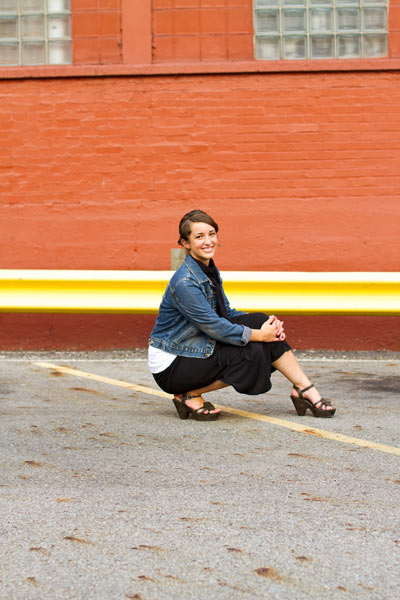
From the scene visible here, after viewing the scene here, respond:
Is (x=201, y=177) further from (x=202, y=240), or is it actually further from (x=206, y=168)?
(x=202, y=240)

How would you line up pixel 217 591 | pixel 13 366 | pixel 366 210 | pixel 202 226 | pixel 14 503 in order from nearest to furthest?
pixel 217 591 < pixel 14 503 < pixel 202 226 < pixel 13 366 < pixel 366 210

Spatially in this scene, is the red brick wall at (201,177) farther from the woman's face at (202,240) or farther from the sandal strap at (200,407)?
the woman's face at (202,240)

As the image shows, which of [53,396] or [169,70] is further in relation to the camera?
[169,70]

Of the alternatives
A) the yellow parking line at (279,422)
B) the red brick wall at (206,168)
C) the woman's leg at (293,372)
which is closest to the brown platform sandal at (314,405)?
the woman's leg at (293,372)

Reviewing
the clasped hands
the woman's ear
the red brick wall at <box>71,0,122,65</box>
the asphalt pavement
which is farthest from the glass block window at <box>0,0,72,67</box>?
the clasped hands

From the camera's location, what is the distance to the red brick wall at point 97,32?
30.1 ft

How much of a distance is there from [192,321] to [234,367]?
389mm

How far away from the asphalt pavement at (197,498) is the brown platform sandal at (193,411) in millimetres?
73

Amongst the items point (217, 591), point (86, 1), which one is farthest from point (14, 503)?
point (86, 1)

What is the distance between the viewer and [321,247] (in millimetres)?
8953

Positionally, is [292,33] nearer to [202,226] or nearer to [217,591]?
[202,226]

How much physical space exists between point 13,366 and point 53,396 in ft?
5.77

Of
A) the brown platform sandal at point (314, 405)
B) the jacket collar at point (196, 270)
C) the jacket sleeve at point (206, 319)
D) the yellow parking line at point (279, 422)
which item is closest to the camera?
the yellow parking line at point (279, 422)

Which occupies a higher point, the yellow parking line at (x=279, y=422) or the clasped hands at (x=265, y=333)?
the clasped hands at (x=265, y=333)
